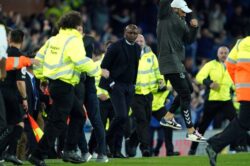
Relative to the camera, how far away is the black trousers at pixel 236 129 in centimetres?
1664

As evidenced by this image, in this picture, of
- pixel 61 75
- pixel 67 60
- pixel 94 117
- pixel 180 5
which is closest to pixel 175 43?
pixel 180 5

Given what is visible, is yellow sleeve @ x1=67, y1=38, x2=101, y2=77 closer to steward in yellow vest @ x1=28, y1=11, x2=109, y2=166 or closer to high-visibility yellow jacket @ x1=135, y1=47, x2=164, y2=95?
steward in yellow vest @ x1=28, y1=11, x2=109, y2=166

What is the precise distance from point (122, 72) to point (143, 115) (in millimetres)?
2142

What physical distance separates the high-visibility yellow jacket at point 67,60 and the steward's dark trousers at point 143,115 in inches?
205

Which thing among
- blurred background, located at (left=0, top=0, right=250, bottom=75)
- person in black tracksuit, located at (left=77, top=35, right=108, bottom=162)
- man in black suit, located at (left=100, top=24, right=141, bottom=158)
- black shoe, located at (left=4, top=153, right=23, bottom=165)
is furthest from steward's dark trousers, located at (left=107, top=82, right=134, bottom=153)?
blurred background, located at (left=0, top=0, right=250, bottom=75)

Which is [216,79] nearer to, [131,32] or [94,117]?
[131,32]

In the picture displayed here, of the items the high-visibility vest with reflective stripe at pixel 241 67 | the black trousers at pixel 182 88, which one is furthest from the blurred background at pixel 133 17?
the high-visibility vest with reflective stripe at pixel 241 67

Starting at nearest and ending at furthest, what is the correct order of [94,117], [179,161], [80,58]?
1. [80,58]
2. [94,117]
3. [179,161]

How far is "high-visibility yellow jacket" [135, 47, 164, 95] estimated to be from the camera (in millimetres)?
22938

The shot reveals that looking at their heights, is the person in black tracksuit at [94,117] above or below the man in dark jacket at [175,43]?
below

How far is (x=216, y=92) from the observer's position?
23641 millimetres

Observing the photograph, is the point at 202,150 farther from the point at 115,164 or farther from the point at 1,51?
the point at 1,51

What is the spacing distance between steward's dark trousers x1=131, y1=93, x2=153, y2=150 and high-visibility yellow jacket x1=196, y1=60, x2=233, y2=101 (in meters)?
1.47

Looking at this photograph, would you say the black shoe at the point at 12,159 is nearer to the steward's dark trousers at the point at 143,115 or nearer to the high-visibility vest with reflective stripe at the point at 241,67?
the steward's dark trousers at the point at 143,115
